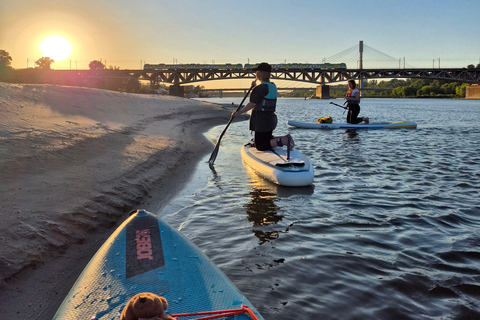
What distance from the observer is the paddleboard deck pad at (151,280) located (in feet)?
8.60

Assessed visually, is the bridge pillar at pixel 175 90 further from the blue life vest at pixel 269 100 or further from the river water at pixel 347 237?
the blue life vest at pixel 269 100

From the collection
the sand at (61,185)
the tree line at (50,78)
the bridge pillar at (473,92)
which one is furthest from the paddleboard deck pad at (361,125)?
the bridge pillar at (473,92)

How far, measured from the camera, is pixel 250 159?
919 cm

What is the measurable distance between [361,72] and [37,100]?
313 ft

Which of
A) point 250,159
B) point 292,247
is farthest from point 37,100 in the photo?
point 292,247

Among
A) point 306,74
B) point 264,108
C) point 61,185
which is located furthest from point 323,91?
point 61,185

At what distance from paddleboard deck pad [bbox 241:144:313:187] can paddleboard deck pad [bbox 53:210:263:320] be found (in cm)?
411

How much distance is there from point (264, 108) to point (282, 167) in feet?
5.39

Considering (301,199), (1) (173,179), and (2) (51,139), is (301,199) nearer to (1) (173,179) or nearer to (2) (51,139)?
(1) (173,179)

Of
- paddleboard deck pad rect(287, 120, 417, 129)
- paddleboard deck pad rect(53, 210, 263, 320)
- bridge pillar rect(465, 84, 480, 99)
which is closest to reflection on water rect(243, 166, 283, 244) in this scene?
paddleboard deck pad rect(53, 210, 263, 320)

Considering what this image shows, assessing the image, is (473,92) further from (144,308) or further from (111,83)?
(144,308)

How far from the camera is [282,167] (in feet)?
25.2

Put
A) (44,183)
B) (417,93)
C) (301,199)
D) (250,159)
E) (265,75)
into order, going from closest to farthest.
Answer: (44,183)
(301,199)
(265,75)
(250,159)
(417,93)

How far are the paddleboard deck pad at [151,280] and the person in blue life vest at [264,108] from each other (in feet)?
16.3
